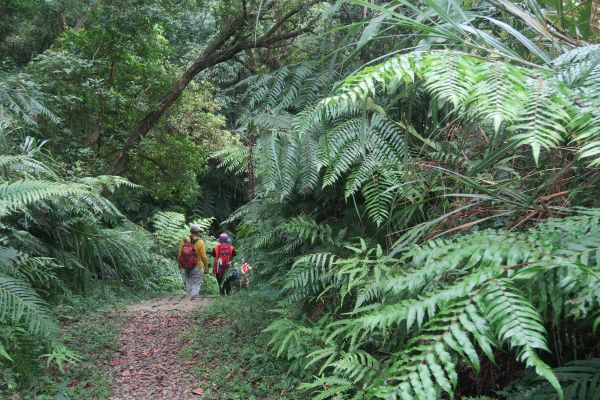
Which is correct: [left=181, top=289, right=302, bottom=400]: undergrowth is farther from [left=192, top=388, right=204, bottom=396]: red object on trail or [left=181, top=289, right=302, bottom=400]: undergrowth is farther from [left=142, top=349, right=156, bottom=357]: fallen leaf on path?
[left=142, top=349, right=156, bottom=357]: fallen leaf on path

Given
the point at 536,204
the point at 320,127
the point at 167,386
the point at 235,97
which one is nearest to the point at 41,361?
the point at 167,386

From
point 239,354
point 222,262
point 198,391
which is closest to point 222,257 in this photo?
point 222,262

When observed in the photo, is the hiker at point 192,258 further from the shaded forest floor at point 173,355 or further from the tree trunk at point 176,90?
the tree trunk at point 176,90

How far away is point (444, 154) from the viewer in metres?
3.04

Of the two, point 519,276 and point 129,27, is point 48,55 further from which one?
point 519,276

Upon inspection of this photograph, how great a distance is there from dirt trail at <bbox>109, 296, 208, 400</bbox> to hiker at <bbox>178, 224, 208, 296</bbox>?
1368 millimetres

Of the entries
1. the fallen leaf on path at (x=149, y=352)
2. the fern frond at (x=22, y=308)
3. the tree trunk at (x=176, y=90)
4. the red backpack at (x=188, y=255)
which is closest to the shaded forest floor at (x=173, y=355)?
the fallen leaf on path at (x=149, y=352)

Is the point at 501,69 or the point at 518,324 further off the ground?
the point at 501,69

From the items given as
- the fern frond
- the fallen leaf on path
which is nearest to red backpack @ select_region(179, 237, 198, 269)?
the fallen leaf on path

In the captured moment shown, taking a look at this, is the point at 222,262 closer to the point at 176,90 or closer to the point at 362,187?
the point at 176,90

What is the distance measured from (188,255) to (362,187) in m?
→ 4.43

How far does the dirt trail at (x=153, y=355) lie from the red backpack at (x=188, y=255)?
4.43 feet

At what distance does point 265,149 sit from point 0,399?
7.40ft

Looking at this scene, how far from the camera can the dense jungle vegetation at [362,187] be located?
162cm
